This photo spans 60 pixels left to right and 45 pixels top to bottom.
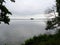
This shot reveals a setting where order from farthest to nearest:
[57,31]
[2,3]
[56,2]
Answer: [57,31] → [56,2] → [2,3]

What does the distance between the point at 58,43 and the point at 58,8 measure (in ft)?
35.6

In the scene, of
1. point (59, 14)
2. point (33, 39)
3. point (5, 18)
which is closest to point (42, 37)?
point (33, 39)

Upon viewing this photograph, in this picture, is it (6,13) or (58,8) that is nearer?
(6,13)

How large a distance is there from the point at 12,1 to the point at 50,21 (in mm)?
18973

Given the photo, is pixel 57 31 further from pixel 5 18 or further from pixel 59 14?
pixel 5 18

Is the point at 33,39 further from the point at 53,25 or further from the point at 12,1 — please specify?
the point at 12,1

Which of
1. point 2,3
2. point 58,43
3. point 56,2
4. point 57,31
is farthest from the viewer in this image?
point 57,31

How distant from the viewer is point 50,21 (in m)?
41.3

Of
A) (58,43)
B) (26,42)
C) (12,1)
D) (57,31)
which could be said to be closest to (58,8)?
(57,31)

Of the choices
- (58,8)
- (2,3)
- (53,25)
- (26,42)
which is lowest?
(26,42)

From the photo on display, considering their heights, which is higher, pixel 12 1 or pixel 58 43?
pixel 12 1

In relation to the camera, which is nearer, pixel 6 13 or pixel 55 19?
pixel 6 13

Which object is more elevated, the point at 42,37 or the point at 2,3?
the point at 2,3

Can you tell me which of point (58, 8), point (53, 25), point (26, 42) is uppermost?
point (58, 8)
